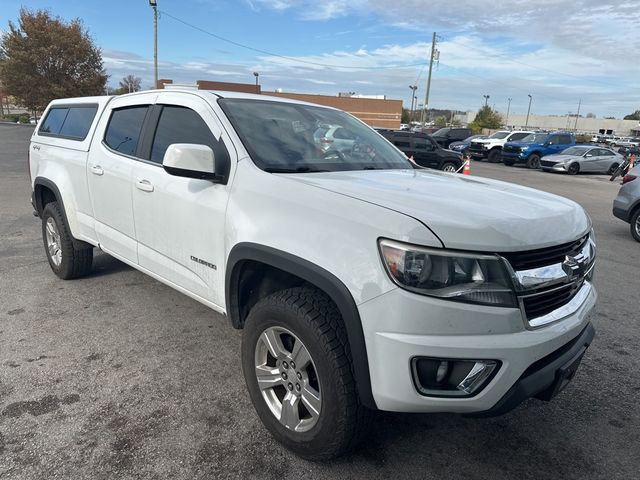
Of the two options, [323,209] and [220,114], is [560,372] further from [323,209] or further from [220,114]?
[220,114]

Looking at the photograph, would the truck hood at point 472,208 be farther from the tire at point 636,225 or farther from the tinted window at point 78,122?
the tire at point 636,225

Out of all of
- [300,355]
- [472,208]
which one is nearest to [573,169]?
[472,208]

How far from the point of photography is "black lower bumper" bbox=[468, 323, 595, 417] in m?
2.07

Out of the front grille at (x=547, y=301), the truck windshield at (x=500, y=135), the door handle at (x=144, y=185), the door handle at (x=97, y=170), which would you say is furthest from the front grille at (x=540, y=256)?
the truck windshield at (x=500, y=135)

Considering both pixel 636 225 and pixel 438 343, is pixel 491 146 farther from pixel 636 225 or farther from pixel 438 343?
pixel 438 343

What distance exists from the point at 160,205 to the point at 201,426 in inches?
57.6

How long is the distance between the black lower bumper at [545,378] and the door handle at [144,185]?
252 centimetres

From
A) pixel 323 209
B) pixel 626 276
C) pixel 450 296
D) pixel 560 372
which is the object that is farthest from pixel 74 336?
pixel 626 276

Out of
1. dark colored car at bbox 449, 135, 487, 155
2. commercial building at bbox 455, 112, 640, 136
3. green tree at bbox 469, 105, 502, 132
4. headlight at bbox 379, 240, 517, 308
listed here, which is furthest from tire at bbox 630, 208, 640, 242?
commercial building at bbox 455, 112, 640, 136

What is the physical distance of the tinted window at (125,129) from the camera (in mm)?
3806

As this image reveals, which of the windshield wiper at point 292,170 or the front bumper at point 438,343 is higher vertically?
the windshield wiper at point 292,170

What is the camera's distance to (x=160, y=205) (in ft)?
10.9

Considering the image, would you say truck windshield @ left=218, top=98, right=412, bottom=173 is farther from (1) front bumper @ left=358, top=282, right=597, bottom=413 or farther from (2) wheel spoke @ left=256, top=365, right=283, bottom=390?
(1) front bumper @ left=358, top=282, right=597, bottom=413

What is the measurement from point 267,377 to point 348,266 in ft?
3.00
